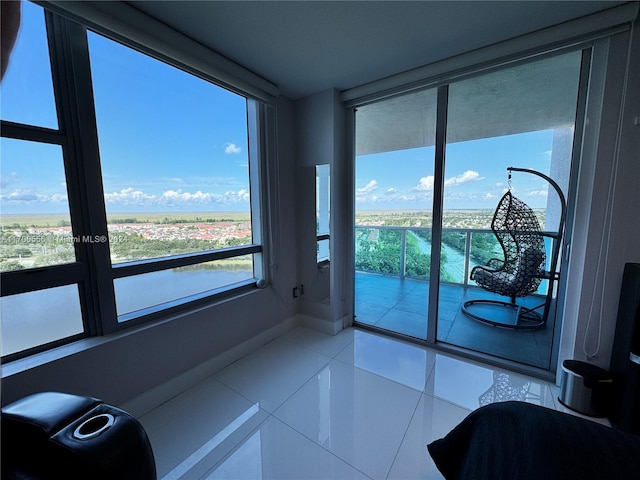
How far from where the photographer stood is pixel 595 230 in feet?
5.23

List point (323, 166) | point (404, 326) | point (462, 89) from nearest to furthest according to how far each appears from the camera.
→ point (462, 89), point (323, 166), point (404, 326)

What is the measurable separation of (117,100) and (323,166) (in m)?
1.62

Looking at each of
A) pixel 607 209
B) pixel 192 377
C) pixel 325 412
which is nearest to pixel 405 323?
pixel 325 412

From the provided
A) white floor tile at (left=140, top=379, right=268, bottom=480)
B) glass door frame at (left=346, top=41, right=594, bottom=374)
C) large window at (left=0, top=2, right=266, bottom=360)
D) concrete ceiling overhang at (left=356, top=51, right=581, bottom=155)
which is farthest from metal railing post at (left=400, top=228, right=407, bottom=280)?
white floor tile at (left=140, top=379, right=268, bottom=480)

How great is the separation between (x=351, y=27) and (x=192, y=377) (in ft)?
8.62

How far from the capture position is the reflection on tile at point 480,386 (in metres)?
1.71

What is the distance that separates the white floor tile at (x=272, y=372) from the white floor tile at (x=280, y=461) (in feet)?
0.75

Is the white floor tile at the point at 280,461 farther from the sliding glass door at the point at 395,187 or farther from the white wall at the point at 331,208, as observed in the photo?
the sliding glass door at the point at 395,187

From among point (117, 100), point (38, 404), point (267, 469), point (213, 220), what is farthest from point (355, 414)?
point (117, 100)

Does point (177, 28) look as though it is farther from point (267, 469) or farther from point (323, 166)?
point (267, 469)


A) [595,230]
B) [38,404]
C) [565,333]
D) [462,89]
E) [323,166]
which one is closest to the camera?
[38,404]

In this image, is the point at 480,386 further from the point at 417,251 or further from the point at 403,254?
the point at 403,254

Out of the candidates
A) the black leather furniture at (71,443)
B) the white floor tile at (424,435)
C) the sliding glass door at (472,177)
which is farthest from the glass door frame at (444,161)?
the black leather furniture at (71,443)

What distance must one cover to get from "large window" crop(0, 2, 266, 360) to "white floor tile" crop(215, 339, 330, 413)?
0.65 m
